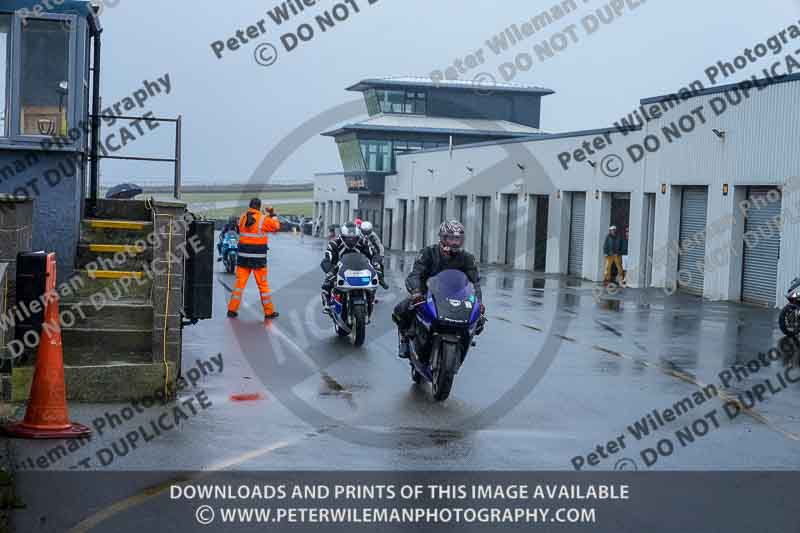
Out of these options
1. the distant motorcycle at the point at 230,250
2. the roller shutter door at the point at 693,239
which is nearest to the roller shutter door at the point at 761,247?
the roller shutter door at the point at 693,239

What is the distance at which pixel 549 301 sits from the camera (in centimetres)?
2656

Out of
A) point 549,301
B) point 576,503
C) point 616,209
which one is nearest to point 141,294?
point 576,503

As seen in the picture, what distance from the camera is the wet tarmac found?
9.01m

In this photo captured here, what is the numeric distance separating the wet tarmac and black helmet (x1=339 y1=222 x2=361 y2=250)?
1.37m

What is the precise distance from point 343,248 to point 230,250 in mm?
16385

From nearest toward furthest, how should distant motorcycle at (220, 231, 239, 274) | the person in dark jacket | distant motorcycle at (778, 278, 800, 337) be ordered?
distant motorcycle at (778, 278, 800, 337) → distant motorcycle at (220, 231, 239, 274) → the person in dark jacket

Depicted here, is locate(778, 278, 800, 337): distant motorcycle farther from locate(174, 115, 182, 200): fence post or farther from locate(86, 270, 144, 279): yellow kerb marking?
locate(86, 270, 144, 279): yellow kerb marking

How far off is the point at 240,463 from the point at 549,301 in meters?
18.5

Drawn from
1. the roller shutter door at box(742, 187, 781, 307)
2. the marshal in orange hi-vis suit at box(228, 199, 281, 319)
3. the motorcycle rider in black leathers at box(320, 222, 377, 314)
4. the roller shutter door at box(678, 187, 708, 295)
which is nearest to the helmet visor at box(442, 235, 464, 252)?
the motorcycle rider in black leathers at box(320, 222, 377, 314)

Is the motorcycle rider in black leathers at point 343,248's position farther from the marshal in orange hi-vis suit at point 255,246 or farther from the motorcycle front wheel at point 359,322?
the marshal in orange hi-vis suit at point 255,246

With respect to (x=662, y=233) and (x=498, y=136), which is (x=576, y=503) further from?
(x=498, y=136)

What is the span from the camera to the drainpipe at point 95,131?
15242 mm

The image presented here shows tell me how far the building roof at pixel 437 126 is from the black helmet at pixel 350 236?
2659 inches

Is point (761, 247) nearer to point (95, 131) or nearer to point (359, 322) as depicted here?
point (359, 322)
